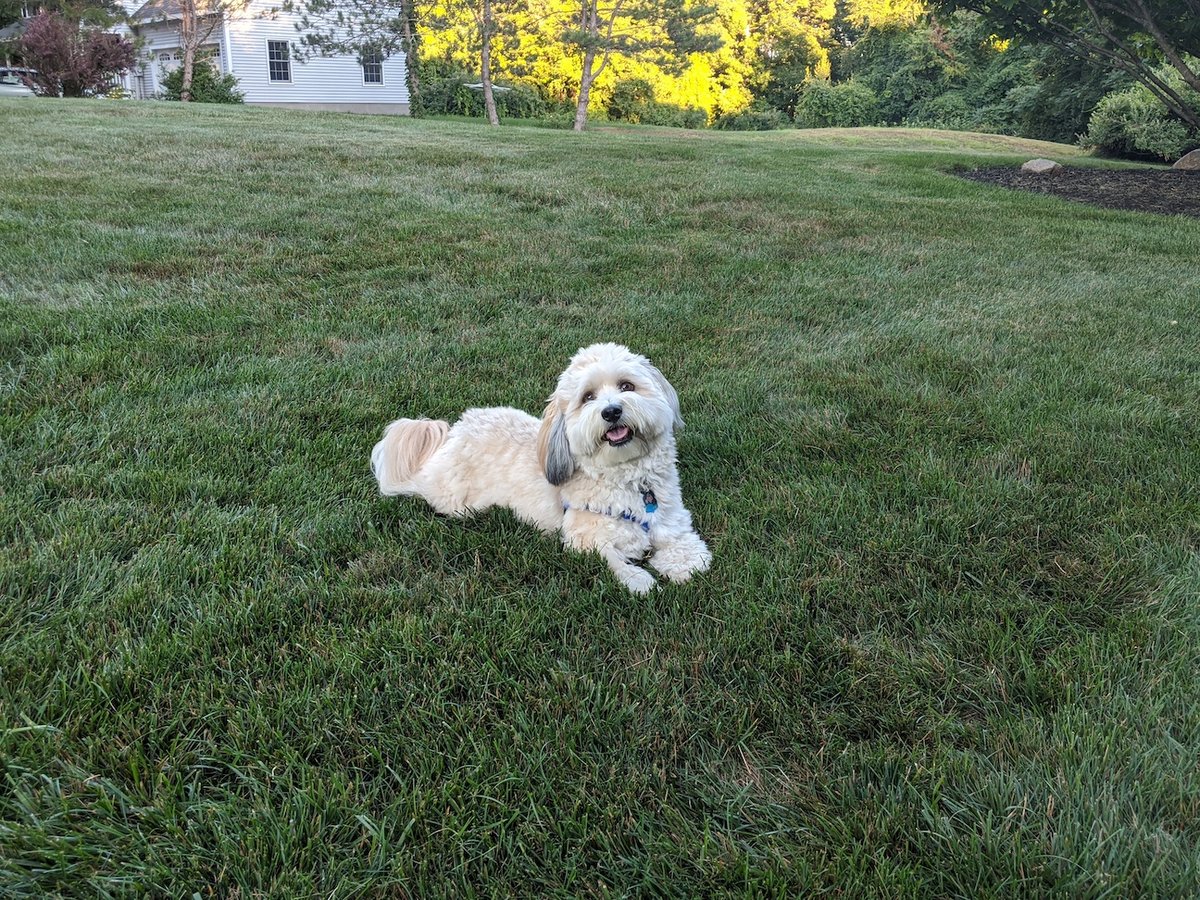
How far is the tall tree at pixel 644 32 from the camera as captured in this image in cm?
2619

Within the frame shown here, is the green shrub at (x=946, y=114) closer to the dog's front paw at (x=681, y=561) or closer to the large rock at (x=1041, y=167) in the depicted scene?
the large rock at (x=1041, y=167)

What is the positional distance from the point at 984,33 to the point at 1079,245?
556 centimetres

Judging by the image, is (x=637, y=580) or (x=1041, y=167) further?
(x=1041, y=167)

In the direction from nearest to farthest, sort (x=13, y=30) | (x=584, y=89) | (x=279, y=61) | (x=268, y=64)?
1. (x=584, y=89)
2. (x=268, y=64)
3. (x=279, y=61)
4. (x=13, y=30)

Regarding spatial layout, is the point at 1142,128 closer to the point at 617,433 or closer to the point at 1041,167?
the point at 1041,167

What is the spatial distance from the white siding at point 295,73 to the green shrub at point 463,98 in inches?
58.8

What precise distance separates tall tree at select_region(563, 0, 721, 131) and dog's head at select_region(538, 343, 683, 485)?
2651 cm

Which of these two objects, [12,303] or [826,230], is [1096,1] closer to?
[826,230]

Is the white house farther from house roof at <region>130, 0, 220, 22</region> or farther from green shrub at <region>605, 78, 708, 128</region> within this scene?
green shrub at <region>605, 78, 708, 128</region>

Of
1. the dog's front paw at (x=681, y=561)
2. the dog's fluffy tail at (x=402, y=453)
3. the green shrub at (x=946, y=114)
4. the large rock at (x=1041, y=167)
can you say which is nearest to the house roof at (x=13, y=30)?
the large rock at (x=1041, y=167)

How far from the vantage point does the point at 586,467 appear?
289 cm

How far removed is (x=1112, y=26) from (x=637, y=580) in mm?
13267

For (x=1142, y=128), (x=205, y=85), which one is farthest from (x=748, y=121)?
(x=205, y=85)

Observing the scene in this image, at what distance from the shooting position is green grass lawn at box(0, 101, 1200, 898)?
1605 millimetres
